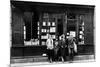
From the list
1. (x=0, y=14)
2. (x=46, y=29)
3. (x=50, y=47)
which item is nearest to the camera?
(x=0, y=14)

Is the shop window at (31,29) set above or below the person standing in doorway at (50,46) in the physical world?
above

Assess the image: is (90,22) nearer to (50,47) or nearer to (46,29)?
(46,29)

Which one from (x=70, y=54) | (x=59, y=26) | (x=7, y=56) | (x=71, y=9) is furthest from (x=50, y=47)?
(x=7, y=56)

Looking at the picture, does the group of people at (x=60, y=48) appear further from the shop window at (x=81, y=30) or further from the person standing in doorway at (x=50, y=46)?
the shop window at (x=81, y=30)

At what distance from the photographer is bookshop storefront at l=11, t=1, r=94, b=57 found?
41.0 ft

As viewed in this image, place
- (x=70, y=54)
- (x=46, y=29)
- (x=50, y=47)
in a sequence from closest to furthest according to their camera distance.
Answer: (x=50, y=47), (x=70, y=54), (x=46, y=29)

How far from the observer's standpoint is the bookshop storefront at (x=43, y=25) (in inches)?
492

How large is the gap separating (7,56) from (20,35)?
917 centimetres

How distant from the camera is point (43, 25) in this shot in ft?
43.0

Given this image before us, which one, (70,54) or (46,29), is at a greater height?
(46,29)

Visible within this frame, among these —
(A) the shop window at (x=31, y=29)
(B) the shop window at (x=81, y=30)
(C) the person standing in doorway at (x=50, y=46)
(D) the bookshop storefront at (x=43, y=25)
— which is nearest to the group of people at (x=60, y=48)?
(C) the person standing in doorway at (x=50, y=46)

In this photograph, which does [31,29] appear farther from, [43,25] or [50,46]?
[50,46]

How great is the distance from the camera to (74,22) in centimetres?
1360

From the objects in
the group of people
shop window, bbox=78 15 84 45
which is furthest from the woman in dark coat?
shop window, bbox=78 15 84 45
